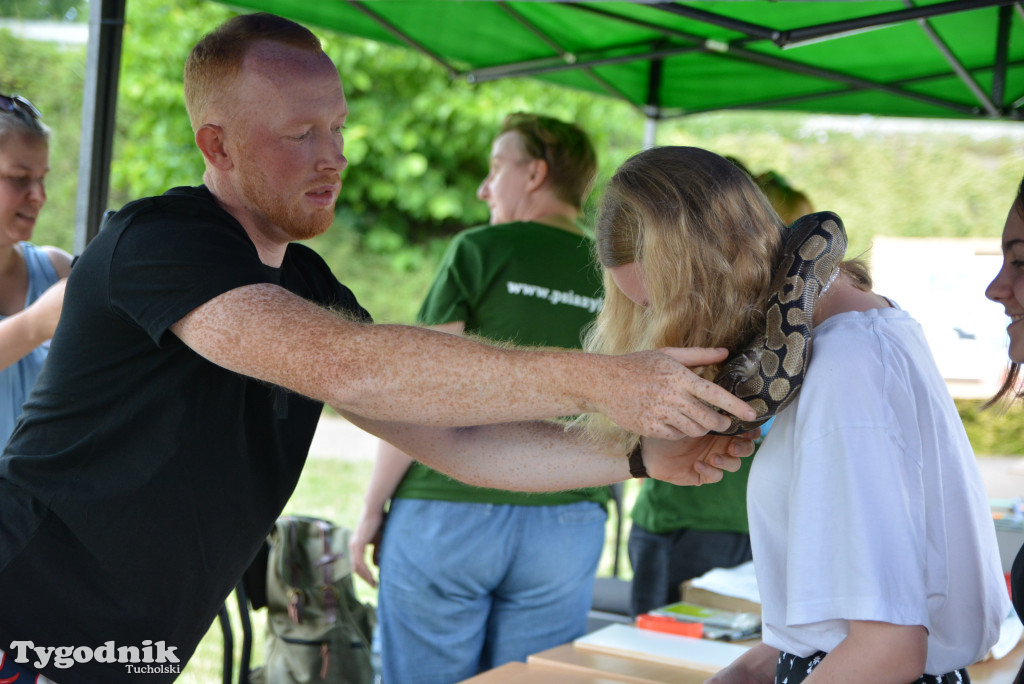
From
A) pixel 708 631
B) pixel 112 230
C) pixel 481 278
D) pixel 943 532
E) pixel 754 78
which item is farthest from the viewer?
pixel 754 78

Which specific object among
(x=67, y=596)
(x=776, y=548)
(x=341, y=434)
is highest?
(x=776, y=548)

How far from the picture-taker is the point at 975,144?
1565cm

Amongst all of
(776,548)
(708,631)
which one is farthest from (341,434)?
(776,548)

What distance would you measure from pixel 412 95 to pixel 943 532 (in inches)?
501

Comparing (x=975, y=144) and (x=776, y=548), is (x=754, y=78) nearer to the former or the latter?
(x=776, y=548)

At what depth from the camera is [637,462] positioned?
103 inches

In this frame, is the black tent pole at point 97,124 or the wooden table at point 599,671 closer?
the wooden table at point 599,671

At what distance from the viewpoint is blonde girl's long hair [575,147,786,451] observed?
2062mm

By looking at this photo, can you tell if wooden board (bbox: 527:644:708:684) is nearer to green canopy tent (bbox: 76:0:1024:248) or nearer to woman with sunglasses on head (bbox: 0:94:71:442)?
woman with sunglasses on head (bbox: 0:94:71:442)

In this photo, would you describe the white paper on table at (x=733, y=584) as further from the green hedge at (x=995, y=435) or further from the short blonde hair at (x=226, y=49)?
the green hedge at (x=995, y=435)

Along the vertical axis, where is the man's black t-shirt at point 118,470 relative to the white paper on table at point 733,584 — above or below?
above

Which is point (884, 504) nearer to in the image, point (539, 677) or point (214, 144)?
point (539, 677)

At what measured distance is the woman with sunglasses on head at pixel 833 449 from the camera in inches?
69.3

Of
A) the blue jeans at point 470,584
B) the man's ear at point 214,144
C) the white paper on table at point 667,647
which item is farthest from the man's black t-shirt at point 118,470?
the blue jeans at point 470,584
